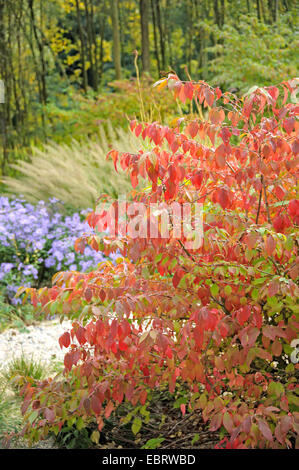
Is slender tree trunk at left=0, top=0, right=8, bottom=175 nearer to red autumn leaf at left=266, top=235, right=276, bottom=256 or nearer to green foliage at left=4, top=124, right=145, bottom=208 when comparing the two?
green foliage at left=4, top=124, right=145, bottom=208

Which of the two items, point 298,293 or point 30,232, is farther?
point 30,232

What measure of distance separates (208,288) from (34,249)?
2729mm

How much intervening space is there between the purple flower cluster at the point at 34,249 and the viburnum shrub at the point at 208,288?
217 centimetres

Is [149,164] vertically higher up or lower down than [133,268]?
higher up

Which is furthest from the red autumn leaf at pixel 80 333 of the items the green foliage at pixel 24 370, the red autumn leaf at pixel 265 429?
the green foliage at pixel 24 370

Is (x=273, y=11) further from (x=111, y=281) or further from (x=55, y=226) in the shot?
(x=111, y=281)

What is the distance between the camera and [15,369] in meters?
2.68

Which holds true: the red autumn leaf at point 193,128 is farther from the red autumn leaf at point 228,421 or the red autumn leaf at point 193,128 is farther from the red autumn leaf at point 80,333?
the red autumn leaf at point 228,421

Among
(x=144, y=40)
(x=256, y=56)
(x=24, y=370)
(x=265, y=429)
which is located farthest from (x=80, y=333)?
(x=144, y=40)

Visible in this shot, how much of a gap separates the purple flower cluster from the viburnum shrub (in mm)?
2170

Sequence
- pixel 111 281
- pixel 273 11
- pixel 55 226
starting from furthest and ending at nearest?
1. pixel 273 11
2. pixel 55 226
3. pixel 111 281

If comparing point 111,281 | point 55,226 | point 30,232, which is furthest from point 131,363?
point 55,226

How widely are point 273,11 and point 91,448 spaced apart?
30.1ft
